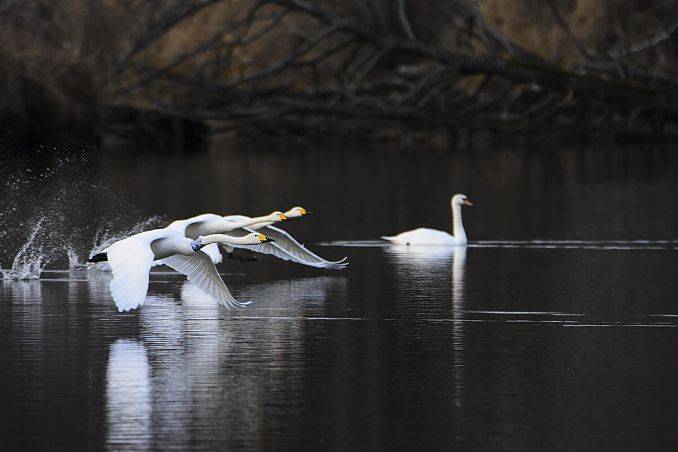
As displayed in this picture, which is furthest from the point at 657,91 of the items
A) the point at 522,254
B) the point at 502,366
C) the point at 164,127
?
the point at 502,366

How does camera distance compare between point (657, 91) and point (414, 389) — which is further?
point (657, 91)

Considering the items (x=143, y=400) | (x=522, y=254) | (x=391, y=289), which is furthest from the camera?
(x=522, y=254)

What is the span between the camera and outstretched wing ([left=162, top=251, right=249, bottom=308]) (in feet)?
42.7

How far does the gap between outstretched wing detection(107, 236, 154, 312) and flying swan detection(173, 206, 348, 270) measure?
9.69 feet

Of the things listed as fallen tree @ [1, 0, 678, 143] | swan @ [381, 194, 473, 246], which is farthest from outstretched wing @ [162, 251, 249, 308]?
fallen tree @ [1, 0, 678, 143]

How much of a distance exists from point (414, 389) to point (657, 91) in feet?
99.0

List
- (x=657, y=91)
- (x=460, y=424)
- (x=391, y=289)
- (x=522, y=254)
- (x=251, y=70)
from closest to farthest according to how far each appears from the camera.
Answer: (x=460, y=424), (x=391, y=289), (x=522, y=254), (x=657, y=91), (x=251, y=70)

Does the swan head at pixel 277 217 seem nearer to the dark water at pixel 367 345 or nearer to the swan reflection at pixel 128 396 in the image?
the dark water at pixel 367 345

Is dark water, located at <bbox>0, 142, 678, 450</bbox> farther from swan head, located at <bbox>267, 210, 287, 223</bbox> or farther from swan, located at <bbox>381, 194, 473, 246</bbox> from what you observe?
swan head, located at <bbox>267, 210, 287, 223</bbox>

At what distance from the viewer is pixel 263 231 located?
16641 millimetres

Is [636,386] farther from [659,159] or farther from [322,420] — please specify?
[659,159]

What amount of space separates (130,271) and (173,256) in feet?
5.86

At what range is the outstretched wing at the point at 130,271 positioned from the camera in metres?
11.3

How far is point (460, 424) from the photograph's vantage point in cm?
887
